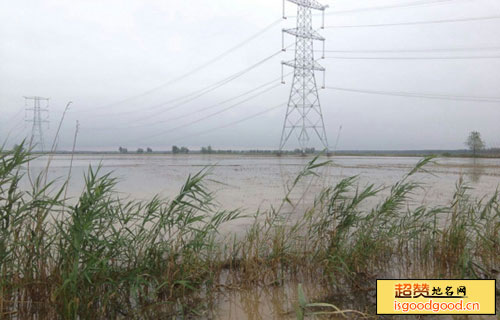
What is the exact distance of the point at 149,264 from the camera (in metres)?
4.14

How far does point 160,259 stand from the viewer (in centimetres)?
424

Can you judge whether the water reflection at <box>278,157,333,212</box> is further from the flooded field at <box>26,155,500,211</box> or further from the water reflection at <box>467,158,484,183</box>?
the water reflection at <box>467,158,484,183</box>

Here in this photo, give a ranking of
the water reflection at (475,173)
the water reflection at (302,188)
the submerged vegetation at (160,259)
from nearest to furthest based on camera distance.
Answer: the submerged vegetation at (160,259)
the water reflection at (302,188)
the water reflection at (475,173)

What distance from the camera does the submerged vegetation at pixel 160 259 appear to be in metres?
3.53

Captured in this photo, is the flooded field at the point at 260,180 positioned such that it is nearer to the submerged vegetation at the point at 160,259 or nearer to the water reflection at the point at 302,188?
the water reflection at the point at 302,188

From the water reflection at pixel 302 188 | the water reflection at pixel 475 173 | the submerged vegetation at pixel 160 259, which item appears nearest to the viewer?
the submerged vegetation at pixel 160 259

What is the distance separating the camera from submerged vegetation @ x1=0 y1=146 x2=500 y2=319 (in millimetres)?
3527

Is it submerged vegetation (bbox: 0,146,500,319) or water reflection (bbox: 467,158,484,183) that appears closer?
submerged vegetation (bbox: 0,146,500,319)

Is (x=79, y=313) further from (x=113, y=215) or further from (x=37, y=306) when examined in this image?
(x=113, y=215)

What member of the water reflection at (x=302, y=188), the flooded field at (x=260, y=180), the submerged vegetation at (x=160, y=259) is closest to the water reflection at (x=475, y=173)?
the flooded field at (x=260, y=180)

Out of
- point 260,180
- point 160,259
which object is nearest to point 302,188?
point 260,180

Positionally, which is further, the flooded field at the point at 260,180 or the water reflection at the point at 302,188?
the flooded field at the point at 260,180

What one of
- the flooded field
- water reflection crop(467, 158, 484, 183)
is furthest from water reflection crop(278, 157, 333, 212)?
water reflection crop(467, 158, 484, 183)

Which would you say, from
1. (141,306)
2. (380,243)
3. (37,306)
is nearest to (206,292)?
(141,306)
